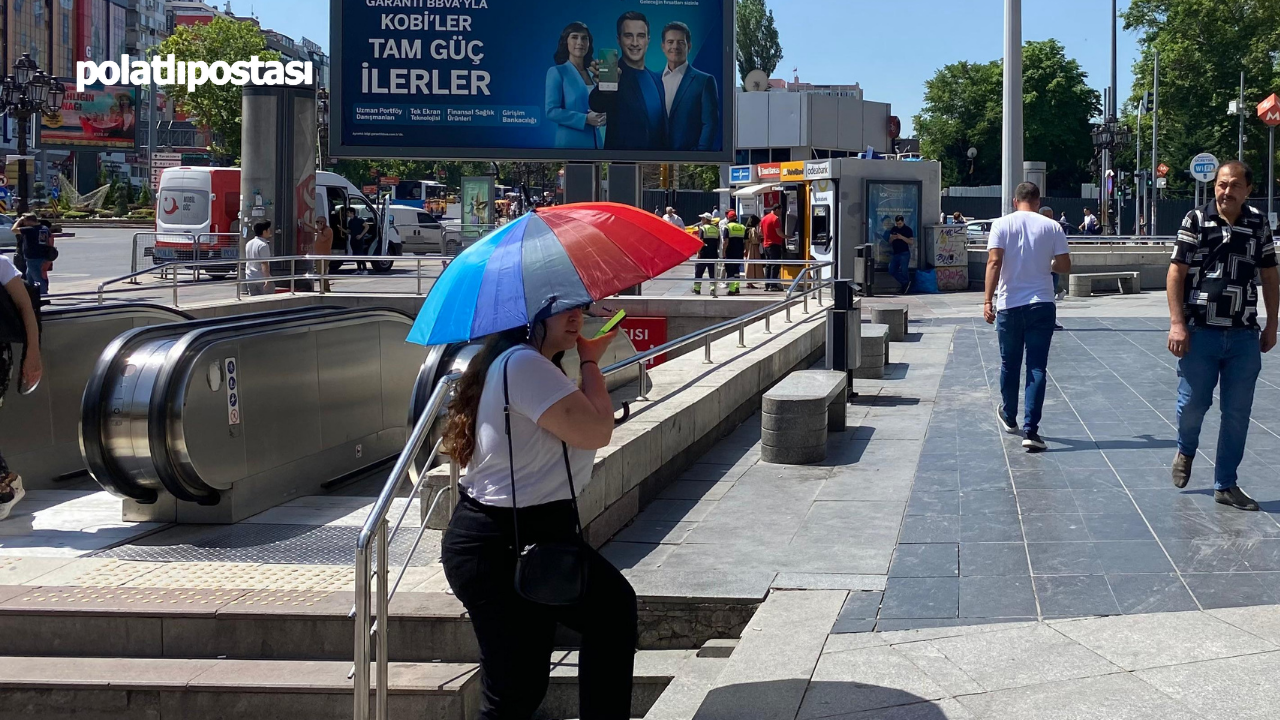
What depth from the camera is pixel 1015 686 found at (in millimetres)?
4352

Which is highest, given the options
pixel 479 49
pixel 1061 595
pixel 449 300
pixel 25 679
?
pixel 479 49

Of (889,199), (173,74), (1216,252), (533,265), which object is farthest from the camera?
(173,74)

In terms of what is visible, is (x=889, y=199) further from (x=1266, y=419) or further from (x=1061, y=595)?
(x=1061, y=595)

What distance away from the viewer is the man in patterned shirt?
6.55 meters

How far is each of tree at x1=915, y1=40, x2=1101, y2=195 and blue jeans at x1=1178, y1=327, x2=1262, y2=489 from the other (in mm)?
75908

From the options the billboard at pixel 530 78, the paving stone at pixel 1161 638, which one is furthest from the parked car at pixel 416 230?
the paving stone at pixel 1161 638

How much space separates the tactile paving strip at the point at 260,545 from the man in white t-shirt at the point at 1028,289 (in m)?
4.01

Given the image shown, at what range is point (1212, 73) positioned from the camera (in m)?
70.3

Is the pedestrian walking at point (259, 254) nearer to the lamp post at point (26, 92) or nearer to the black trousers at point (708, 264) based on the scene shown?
the black trousers at point (708, 264)

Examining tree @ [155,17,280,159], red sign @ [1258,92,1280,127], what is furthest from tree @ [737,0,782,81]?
red sign @ [1258,92,1280,127]

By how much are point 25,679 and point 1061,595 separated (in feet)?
13.8

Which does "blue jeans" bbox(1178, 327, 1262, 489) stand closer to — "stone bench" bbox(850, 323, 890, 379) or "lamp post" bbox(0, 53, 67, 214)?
"stone bench" bbox(850, 323, 890, 379)

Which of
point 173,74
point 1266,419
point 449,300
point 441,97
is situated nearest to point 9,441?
point 449,300

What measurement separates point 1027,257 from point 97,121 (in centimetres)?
9584
